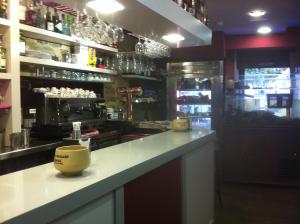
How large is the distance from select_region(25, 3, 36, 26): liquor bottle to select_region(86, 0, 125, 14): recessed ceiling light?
62.7 inches

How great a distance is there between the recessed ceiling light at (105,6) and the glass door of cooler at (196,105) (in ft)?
12.5

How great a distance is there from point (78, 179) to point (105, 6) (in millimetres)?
1108

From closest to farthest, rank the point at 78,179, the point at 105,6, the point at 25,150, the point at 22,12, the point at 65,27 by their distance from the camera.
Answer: the point at 78,179 → the point at 105,6 → the point at 25,150 → the point at 22,12 → the point at 65,27

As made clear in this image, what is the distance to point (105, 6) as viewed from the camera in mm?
1968

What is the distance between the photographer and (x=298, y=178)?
16.3 feet

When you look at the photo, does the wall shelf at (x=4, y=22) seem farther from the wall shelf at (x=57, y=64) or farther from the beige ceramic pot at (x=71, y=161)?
the beige ceramic pot at (x=71, y=161)

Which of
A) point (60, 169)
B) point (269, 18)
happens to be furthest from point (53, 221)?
point (269, 18)

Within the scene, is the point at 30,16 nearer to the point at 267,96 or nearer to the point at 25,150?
the point at 25,150

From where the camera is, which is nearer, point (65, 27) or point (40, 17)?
point (40, 17)

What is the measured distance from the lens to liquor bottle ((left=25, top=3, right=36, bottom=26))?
3376 mm

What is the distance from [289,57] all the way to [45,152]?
20.5 ft

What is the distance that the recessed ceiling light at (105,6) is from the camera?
1.89 meters

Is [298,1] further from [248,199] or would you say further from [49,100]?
[49,100]

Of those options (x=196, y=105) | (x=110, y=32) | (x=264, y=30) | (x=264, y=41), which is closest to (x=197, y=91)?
(x=196, y=105)
